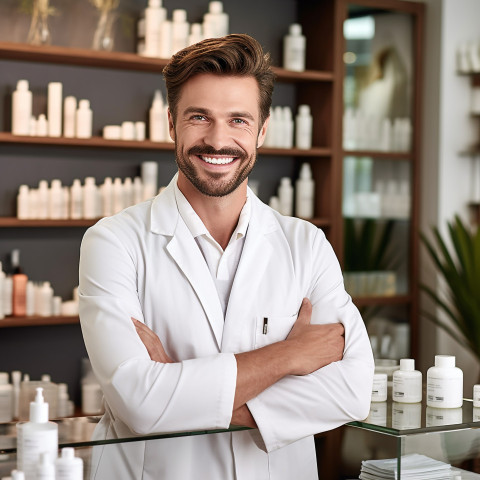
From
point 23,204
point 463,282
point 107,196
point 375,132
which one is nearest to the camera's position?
point 23,204

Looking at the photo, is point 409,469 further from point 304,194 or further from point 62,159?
point 304,194

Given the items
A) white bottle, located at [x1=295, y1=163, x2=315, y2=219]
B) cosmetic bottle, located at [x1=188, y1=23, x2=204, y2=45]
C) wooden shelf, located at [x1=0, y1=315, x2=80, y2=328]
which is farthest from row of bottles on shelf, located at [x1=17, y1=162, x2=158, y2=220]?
white bottle, located at [x1=295, y1=163, x2=315, y2=219]

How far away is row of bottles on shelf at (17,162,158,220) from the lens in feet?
12.5

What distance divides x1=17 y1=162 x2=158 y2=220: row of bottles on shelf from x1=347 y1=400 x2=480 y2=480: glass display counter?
2552mm

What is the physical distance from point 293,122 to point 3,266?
70.3 inches

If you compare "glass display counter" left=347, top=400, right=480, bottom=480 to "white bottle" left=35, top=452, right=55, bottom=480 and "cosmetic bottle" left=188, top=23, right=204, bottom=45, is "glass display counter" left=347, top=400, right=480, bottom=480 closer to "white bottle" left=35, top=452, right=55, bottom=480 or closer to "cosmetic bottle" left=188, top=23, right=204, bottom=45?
→ "white bottle" left=35, top=452, right=55, bottom=480

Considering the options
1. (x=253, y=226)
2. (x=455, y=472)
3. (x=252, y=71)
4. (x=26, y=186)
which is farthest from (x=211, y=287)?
(x=26, y=186)

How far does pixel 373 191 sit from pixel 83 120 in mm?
1742

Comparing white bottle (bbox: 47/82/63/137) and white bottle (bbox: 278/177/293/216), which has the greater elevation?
white bottle (bbox: 47/82/63/137)

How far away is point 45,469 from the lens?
1148 mm

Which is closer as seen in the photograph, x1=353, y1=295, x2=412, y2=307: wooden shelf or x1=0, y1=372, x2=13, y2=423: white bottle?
x1=0, y1=372, x2=13, y2=423: white bottle

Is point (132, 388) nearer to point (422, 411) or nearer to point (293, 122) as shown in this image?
point (422, 411)

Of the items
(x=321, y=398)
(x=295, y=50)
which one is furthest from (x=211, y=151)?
(x=295, y=50)

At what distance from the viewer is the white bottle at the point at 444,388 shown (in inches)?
62.2
